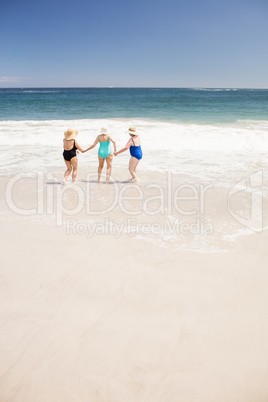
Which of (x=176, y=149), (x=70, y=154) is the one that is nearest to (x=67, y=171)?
(x=70, y=154)

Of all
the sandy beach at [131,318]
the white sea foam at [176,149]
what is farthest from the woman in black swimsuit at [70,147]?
the sandy beach at [131,318]

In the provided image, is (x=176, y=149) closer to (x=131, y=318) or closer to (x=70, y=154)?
(x=70, y=154)

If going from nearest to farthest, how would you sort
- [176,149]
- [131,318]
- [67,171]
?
[131,318] → [67,171] → [176,149]

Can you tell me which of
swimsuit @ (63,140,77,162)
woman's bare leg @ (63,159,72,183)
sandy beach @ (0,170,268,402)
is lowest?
sandy beach @ (0,170,268,402)

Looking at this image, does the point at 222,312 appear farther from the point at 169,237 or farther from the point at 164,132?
the point at 164,132

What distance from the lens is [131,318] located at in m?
2.63

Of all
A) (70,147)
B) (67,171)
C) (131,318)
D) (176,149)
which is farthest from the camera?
(176,149)

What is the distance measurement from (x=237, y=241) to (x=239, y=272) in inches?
31.1

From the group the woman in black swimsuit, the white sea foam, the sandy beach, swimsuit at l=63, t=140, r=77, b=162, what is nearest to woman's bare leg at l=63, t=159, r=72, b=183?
the woman in black swimsuit

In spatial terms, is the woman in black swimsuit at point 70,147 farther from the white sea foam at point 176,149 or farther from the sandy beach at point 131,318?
the sandy beach at point 131,318

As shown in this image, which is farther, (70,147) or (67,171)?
(67,171)

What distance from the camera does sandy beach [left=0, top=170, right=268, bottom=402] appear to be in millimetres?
2090

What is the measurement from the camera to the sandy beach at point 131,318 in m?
2.09

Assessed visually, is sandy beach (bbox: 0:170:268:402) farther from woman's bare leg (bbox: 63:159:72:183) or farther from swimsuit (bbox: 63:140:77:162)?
swimsuit (bbox: 63:140:77:162)
